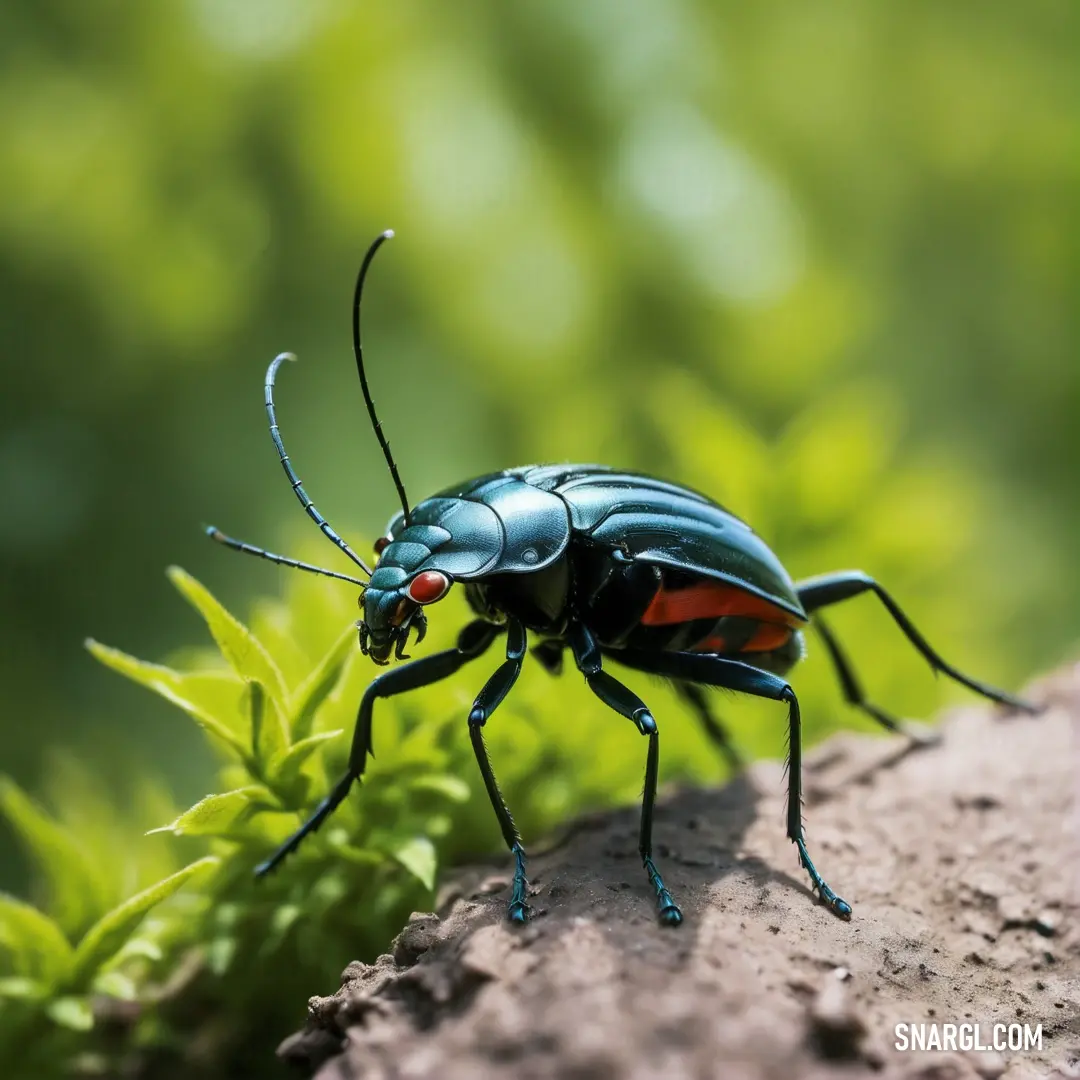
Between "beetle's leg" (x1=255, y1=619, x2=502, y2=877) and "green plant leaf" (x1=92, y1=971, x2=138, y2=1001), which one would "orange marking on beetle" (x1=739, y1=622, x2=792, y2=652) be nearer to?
"beetle's leg" (x1=255, y1=619, x2=502, y2=877)

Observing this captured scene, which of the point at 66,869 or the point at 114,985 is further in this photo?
the point at 66,869

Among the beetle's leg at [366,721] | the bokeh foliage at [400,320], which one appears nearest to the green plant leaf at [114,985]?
the beetle's leg at [366,721]

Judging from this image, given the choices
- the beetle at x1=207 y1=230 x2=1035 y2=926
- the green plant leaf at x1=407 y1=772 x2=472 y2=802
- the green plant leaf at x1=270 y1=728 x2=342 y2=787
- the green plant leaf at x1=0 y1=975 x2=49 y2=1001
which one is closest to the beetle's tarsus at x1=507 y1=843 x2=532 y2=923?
the beetle at x1=207 y1=230 x2=1035 y2=926

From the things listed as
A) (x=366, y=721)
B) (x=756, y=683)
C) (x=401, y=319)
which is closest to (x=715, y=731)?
(x=756, y=683)

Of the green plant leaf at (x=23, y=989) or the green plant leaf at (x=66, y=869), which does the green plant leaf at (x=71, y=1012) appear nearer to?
the green plant leaf at (x=23, y=989)

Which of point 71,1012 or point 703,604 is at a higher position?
point 703,604

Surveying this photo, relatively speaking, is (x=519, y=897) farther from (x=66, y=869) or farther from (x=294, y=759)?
(x=66, y=869)
